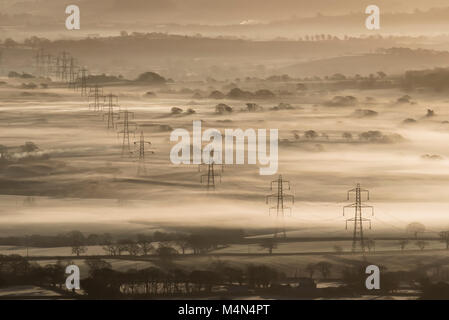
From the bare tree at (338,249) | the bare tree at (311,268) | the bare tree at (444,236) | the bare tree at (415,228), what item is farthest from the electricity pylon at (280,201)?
the bare tree at (444,236)

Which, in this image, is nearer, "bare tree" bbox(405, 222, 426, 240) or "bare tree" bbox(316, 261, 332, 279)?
"bare tree" bbox(316, 261, 332, 279)

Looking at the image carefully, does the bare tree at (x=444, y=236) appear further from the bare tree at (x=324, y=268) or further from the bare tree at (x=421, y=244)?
the bare tree at (x=324, y=268)

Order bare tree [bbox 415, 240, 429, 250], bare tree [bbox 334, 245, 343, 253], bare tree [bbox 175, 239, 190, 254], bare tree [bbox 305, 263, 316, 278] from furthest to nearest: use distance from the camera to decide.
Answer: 1. bare tree [bbox 175, 239, 190, 254]
2. bare tree [bbox 415, 240, 429, 250]
3. bare tree [bbox 334, 245, 343, 253]
4. bare tree [bbox 305, 263, 316, 278]

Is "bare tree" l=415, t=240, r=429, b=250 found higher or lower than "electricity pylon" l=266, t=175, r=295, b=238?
lower

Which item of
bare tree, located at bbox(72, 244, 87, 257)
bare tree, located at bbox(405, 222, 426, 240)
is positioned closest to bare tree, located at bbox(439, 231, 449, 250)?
bare tree, located at bbox(405, 222, 426, 240)

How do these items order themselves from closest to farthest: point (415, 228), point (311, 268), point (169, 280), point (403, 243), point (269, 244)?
point (169, 280) → point (311, 268) → point (403, 243) → point (269, 244) → point (415, 228)

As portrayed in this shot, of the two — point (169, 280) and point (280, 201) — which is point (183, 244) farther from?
point (280, 201)

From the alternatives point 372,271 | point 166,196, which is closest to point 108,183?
point 166,196

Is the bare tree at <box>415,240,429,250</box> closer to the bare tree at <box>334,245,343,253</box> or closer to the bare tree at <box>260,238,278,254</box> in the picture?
the bare tree at <box>334,245,343,253</box>

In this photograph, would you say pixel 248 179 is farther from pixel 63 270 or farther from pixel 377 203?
pixel 63 270

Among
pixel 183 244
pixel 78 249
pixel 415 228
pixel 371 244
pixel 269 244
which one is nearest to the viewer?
pixel 78 249

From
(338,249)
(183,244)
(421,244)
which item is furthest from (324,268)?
(183,244)

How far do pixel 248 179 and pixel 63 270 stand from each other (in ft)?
247
